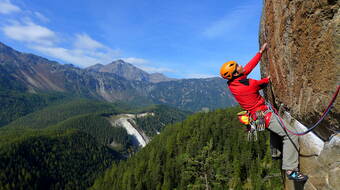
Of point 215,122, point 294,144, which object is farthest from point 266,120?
point 215,122

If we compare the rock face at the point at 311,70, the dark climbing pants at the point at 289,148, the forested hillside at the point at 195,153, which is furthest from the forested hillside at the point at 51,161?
the rock face at the point at 311,70

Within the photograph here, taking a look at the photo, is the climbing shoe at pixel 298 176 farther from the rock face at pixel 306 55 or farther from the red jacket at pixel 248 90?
the red jacket at pixel 248 90

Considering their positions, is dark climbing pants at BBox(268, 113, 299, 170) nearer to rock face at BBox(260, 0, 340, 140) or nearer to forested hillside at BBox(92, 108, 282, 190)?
rock face at BBox(260, 0, 340, 140)

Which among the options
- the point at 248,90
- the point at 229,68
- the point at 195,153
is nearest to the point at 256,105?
the point at 248,90

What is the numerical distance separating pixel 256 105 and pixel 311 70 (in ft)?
6.90

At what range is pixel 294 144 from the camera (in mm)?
6648

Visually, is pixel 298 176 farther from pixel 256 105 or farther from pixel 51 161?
pixel 51 161

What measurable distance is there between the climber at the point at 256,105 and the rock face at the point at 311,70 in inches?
10.8

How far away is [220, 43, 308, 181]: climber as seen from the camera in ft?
21.7

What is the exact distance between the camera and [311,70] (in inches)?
212

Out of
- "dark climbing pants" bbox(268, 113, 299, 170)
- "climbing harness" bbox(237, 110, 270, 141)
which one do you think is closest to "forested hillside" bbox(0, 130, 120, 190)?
"climbing harness" bbox(237, 110, 270, 141)

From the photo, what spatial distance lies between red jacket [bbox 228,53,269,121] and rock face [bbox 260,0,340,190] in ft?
2.82

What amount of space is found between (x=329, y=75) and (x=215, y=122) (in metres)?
115

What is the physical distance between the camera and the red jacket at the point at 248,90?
6914 mm
